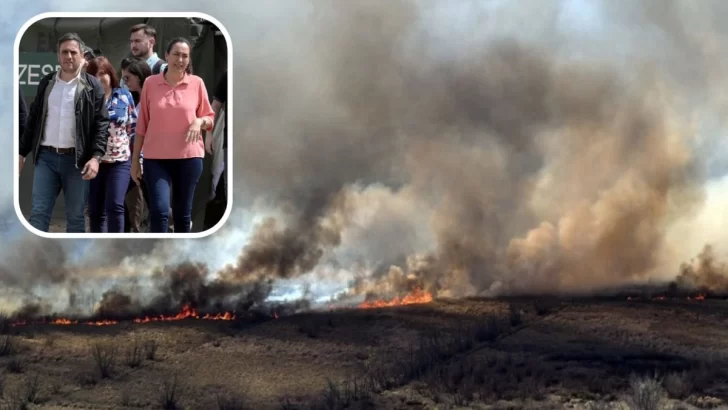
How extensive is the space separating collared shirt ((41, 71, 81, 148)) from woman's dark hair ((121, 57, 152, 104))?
289mm

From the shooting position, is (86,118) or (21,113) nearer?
(86,118)

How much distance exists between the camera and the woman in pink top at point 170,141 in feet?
13.3

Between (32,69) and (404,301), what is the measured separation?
2514 mm

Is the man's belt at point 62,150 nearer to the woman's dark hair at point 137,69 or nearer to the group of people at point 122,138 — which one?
the group of people at point 122,138

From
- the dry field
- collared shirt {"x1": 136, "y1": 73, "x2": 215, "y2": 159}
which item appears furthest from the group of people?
the dry field

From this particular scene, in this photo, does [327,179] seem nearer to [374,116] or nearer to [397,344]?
[374,116]

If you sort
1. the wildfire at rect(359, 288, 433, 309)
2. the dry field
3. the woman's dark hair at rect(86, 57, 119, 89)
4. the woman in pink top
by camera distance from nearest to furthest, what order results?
the woman in pink top < the woman's dark hair at rect(86, 57, 119, 89) < the dry field < the wildfire at rect(359, 288, 433, 309)

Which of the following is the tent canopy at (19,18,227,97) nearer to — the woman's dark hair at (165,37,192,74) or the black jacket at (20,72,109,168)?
the woman's dark hair at (165,37,192,74)

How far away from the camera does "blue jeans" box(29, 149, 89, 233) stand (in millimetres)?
4125

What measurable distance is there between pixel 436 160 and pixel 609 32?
1.32 m

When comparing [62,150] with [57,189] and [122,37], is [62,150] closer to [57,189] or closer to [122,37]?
[57,189]

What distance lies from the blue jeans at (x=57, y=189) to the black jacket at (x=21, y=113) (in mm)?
207

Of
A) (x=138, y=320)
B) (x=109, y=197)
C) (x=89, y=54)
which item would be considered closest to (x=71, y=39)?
(x=89, y=54)

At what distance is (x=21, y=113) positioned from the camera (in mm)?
4273
